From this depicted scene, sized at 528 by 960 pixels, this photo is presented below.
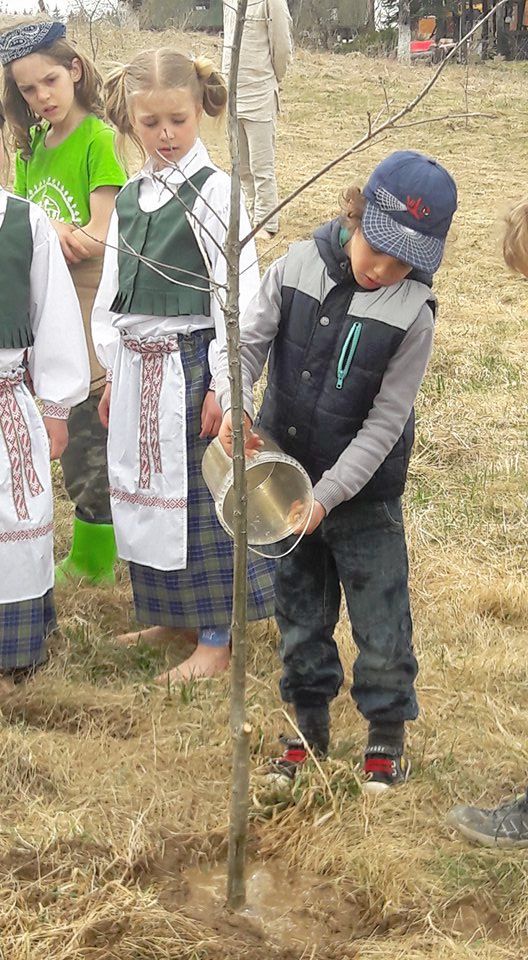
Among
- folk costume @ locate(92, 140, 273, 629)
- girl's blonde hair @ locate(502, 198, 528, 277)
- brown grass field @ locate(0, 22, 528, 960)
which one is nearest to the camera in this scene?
brown grass field @ locate(0, 22, 528, 960)

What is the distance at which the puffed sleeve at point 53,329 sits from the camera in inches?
117

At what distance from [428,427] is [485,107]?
13128 millimetres

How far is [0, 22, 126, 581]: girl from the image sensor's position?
3.29 m

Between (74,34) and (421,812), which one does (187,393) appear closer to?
(421,812)

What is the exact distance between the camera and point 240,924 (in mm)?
2225

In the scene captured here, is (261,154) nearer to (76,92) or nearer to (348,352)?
(76,92)

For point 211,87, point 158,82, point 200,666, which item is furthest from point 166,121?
point 200,666

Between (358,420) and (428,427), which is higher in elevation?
(358,420)

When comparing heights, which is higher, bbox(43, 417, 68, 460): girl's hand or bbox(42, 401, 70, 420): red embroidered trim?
bbox(42, 401, 70, 420): red embroidered trim

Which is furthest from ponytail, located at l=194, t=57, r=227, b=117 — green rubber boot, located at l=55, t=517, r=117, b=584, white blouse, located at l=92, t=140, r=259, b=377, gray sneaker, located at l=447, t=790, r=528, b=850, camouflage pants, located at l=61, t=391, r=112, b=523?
gray sneaker, located at l=447, t=790, r=528, b=850

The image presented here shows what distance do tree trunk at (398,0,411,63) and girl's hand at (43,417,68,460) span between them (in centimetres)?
2454

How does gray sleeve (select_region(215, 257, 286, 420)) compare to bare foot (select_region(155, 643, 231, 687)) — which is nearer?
gray sleeve (select_region(215, 257, 286, 420))

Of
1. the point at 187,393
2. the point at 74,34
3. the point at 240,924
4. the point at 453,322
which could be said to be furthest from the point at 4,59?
the point at 74,34

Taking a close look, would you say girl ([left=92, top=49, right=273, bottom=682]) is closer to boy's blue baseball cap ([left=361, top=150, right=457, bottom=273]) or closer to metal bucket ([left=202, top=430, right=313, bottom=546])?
metal bucket ([left=202, top=430, right=313, bottom=546])
